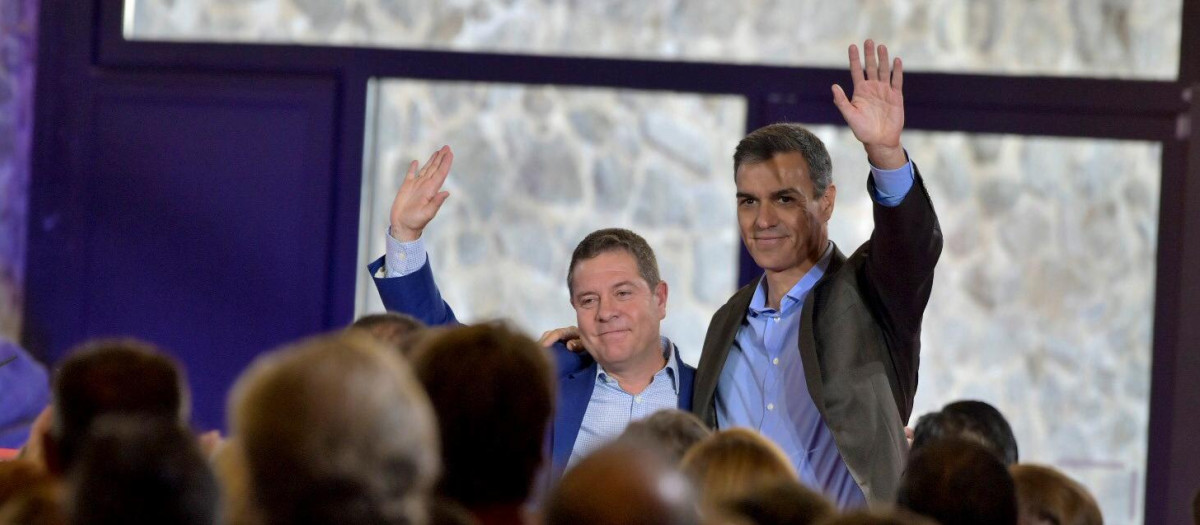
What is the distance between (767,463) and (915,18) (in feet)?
10.6

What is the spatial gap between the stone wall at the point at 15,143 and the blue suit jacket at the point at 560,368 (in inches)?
82.6

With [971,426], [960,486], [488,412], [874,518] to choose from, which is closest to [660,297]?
[971,426]

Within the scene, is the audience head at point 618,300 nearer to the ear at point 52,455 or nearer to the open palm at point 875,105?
the open palm at point 875,105

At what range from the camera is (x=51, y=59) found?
4.66 meters

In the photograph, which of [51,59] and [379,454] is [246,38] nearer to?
[51,59]

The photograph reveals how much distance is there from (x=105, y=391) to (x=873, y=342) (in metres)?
1.77

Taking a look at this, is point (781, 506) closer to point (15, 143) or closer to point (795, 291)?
point (795, 291)

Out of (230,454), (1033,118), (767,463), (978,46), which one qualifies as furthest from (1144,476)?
(230,454)

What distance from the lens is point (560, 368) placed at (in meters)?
3.00

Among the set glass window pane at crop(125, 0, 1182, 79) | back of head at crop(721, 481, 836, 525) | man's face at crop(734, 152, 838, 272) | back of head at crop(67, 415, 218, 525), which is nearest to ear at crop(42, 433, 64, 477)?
back of head at crop(67, 415, 218, 525)

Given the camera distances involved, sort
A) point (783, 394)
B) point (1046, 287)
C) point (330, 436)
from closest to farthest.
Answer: point (330, 436), point (783, 394), point (1046, 287)

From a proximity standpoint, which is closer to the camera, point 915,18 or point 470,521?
point 470,521

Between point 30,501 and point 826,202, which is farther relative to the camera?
point 826,202

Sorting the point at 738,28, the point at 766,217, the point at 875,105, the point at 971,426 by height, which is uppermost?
the point at 738,28
